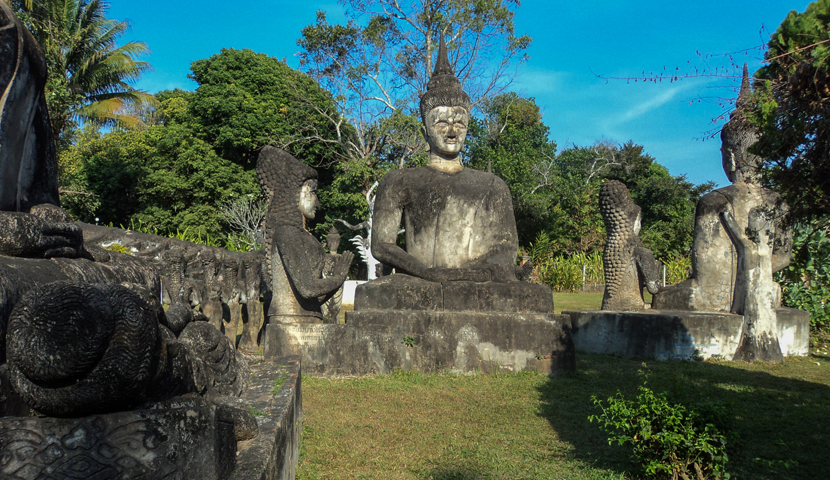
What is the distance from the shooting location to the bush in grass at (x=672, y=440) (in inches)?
129

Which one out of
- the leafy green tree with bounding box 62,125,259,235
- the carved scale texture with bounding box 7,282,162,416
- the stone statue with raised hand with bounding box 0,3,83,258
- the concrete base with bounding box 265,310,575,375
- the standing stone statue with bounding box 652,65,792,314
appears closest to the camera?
the carved scale texture with bounding box 7,282,162,416

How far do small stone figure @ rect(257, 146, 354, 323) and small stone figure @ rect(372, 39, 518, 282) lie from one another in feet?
2.48

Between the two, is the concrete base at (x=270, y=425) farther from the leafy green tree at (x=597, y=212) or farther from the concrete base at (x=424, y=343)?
the leafy green tree at (x=597, y=212)

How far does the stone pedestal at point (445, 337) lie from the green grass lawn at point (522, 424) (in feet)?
0.60

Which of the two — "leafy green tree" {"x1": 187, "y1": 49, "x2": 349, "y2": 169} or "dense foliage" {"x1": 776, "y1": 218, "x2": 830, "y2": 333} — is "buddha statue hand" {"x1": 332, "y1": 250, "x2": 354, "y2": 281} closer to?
"dense foliage" {"x1": 776, "y1": 218, "x2": 830, "y2": 333}

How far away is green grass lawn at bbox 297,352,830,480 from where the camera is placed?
3.73m

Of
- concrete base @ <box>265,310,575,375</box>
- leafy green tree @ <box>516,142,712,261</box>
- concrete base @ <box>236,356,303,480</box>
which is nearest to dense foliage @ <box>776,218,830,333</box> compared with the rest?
concrete base @ <box>265,310,575,375</box>

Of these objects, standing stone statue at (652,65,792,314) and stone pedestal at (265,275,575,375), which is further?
standing stone statue at (652,65,792,314)

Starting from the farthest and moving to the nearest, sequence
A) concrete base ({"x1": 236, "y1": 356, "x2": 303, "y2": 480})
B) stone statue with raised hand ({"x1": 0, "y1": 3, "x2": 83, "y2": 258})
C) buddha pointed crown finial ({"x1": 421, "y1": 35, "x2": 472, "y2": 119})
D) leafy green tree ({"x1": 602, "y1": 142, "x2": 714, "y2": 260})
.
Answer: leafy green tree ({"x1": 602, "y1": 142, "x2": 714, "y2": 260}) < buddha pointed crown finial ({"x1": 421, "y1": 35, "x2": 472, "y2": 119}) < stone statue with raised hand ({"x1": 0, "y1": 3, "x2": 83, "y2": 258}) < concrete base ({"x1": 236, "y1": 356, "x2": 303, "y2": 480})

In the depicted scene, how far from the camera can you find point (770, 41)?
9.91 ft

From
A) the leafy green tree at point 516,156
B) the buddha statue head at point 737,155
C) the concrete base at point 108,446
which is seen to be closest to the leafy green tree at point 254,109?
the leafy green tree at point 516,156

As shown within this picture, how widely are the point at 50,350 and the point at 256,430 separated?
1028mm

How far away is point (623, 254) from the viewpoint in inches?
353

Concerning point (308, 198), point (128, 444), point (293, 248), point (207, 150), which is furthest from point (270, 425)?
point (207, 150)
